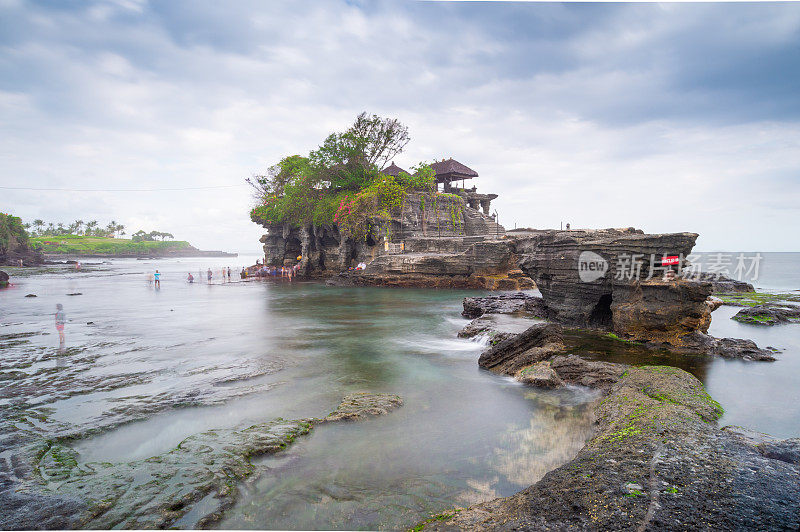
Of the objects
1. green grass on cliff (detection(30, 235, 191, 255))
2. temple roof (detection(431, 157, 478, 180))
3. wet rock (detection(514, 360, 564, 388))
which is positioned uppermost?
temple roof (detection(431, 157, 478, 180))

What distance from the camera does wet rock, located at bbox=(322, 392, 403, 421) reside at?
260 inches

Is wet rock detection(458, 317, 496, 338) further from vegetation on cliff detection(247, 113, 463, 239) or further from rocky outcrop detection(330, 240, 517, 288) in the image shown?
vegetation on cliff detection(247, 113, 463, 239)

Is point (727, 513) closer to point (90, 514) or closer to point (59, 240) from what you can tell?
Answer: point (90, 514)

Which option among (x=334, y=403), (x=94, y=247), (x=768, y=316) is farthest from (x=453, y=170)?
(x=94, y=247)

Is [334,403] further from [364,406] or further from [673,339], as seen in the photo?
[673,339]

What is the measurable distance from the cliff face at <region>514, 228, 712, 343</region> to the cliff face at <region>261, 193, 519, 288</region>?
462 inches

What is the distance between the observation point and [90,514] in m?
3.79

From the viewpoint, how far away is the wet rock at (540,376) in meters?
8.06

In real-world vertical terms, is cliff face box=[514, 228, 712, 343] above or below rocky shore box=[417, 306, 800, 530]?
above

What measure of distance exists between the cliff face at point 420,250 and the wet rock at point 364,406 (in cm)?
2011

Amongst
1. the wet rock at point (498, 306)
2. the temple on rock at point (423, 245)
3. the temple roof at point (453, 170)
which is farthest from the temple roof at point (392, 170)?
the wet rock at point (498, 306)

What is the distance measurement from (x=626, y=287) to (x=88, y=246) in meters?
125

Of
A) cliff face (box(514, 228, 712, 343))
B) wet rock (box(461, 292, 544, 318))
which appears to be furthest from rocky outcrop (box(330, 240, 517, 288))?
cliff face (box(514, 228, 712, 343))

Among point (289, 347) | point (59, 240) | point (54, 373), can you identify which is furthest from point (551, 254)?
point (59, 240)
